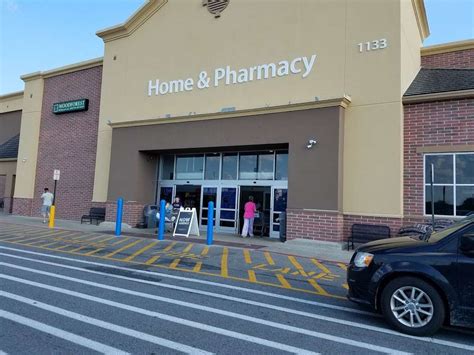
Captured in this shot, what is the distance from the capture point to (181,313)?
5.52 meters

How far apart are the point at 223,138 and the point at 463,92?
27.0 feet

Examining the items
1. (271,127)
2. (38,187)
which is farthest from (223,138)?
(38,187)

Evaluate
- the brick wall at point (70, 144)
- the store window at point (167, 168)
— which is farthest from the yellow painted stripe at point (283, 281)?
the brick wall at point (70, 144)

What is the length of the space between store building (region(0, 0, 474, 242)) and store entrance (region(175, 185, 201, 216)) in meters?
0.06

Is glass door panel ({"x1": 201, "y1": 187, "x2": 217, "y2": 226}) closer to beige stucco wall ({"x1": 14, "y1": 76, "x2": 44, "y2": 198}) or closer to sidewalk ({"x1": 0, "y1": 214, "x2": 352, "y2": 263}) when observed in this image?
sidewalk ({"x1": 0, "y1": 214, "x2": 352, "y2": 263})

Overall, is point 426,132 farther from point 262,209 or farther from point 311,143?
point 262,209

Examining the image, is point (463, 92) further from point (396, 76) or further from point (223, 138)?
point (223, 138)

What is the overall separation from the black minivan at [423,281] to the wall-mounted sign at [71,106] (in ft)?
61.1

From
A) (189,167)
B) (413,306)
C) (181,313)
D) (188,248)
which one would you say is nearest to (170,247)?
(188,248)

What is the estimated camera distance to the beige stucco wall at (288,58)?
12961 mm

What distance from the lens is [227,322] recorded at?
5.21 meters

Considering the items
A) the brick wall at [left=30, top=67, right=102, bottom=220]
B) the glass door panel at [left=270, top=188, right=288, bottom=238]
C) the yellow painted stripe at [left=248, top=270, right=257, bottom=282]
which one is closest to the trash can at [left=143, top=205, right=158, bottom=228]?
the brick wall at [left=30, top=67, right=102, bottom=220]

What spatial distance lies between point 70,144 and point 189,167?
23.8ft

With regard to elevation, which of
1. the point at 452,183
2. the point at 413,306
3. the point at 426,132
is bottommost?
the point at 413,306
